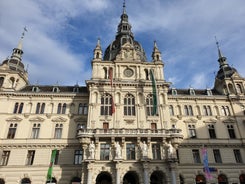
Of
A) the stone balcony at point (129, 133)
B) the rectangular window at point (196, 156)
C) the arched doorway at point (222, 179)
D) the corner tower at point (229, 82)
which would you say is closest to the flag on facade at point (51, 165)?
the stone balcony at point (129, 133)

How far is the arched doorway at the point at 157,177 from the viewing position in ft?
112

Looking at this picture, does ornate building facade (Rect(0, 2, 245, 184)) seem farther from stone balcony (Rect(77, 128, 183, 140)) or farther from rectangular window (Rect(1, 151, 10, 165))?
stone balcony (Rect(77, 128, 183, 140))

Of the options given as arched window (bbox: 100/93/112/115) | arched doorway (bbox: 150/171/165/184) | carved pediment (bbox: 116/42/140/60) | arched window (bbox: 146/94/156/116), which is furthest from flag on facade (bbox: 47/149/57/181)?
carved pediment (bbox: 116/42/140/60)

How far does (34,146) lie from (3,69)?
1822 centimetres

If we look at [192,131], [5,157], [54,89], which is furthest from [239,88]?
[5,157]

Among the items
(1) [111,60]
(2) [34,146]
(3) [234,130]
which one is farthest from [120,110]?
(3) [234,130]

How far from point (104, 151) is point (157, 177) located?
9960 millimetres

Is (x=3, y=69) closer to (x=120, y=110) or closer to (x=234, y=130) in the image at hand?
(x=120, y=110)

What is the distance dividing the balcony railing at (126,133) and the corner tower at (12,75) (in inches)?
765

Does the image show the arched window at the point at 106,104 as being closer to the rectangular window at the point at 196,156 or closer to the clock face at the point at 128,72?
the clock face at the point at 128,72

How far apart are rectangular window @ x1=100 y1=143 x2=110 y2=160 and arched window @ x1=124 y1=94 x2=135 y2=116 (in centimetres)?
709

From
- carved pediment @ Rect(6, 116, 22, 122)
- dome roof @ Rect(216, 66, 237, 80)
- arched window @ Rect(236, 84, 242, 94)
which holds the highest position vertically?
dome roof @ Rect(216, 66, 237, 80)

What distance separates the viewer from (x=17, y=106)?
137 ft

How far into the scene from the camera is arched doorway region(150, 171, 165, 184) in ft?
112
